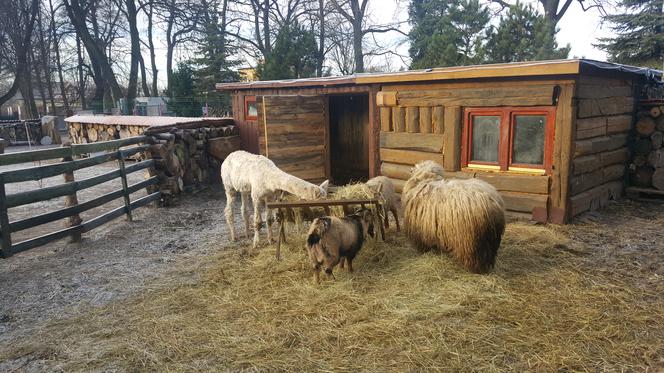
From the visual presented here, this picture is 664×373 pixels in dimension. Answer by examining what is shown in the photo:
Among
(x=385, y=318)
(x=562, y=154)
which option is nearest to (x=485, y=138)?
(x=562, y=154)

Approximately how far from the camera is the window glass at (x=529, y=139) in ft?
21.6

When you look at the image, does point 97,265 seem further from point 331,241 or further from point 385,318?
point 385,318

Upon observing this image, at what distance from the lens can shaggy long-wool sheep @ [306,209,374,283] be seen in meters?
4.37

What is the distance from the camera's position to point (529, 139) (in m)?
6.67

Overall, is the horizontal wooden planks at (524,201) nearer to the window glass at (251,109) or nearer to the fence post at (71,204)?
the fence post at (71,204)

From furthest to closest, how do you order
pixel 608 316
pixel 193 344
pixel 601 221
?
pixel 601 221 < pixel 608 316 < pixel 193 344

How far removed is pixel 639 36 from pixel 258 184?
15890 mm

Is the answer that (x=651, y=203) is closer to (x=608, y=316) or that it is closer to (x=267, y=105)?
(x=608, y=316)

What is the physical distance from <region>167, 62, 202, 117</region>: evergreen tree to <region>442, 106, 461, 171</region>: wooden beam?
1767cm

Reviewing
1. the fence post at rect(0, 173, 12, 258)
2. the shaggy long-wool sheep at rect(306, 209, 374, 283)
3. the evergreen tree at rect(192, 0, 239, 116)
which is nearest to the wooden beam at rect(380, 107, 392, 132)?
the shaggy long-wool sheep at rect(306, 209, 374, 283)

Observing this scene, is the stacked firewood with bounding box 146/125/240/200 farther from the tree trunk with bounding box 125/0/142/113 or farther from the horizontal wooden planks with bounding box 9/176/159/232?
the tree trunk with bounding box 125/0/142/113

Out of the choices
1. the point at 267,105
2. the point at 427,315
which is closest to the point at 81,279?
the point at 427,315

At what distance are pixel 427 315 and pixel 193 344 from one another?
6.38 ft

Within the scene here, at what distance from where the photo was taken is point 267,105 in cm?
877
